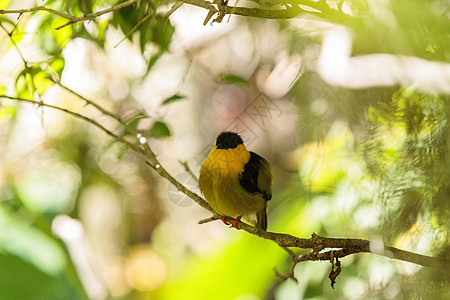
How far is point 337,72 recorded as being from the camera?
74 cm

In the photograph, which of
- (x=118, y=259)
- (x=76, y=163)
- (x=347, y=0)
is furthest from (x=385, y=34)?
(x=118, y=259)

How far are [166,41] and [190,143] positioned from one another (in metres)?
1.30

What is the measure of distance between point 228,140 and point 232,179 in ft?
0.27

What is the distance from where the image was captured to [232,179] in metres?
0.88

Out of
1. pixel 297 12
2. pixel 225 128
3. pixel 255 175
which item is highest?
pixel 297 12

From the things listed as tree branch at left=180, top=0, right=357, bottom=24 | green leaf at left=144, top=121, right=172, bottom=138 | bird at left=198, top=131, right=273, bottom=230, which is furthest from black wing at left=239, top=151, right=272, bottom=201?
tree branch at left=180, top=0, right=357, bottom=24

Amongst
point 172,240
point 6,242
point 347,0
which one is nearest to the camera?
point 347,0

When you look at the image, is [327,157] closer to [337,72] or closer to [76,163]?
[337,72]

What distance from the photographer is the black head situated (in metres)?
0.83

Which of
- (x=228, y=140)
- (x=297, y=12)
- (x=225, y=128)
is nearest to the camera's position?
(x=297, y=12)

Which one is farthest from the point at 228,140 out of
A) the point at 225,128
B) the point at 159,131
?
the point at 225,128

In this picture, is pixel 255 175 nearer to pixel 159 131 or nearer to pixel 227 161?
pixel 227 161

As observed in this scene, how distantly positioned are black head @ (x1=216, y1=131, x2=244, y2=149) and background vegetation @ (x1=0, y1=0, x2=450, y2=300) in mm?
108

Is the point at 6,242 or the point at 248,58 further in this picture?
the point at 248,58
